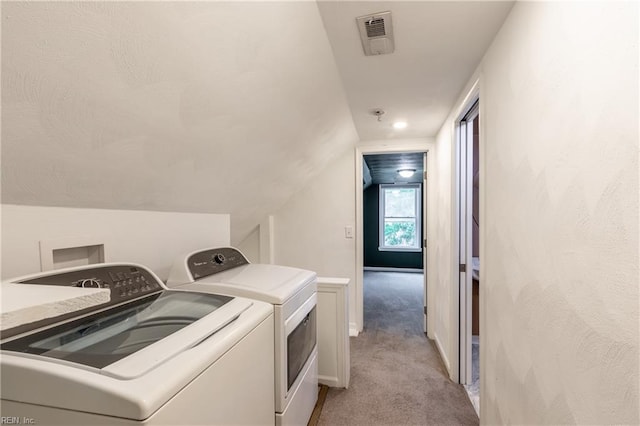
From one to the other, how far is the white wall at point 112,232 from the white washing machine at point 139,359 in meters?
0.15

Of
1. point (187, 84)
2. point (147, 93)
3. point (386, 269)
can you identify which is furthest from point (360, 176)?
point (386, 269)

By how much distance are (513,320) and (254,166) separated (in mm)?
1583

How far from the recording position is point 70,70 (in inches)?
28.5

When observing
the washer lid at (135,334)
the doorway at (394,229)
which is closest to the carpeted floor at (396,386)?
the washer lid at (135,334)

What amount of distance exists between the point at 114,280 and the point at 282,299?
63cm

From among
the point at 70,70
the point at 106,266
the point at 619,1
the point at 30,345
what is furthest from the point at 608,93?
the point at 106,266

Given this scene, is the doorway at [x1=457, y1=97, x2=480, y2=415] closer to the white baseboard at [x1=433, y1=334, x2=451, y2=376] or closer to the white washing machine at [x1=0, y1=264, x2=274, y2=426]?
the white baseboard at [x1=433, y1=334, x2=451, y2=376]

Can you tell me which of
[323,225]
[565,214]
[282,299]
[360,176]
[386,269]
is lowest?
[386,269]

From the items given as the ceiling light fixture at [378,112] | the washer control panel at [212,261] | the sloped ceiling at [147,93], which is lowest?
the washer control panel at [212,261]

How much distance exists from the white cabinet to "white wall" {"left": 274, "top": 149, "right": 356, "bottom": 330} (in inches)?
40.1

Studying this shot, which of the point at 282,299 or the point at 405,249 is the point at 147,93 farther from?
the point at 405,249

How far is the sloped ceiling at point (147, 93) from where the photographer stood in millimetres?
684

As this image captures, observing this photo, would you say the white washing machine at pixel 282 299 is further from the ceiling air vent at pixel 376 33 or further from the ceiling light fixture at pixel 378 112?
the ceiling light fixture at pixel 378 112

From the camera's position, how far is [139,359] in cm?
66
